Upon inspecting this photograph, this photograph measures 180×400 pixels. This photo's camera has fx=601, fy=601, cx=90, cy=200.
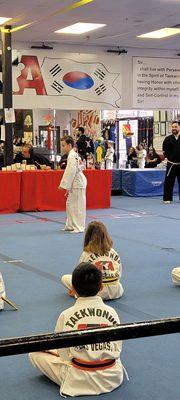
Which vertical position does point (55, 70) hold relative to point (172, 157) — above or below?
above

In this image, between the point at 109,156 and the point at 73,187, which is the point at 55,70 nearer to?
the point at 109,156

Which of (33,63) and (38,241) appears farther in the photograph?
(33,63)

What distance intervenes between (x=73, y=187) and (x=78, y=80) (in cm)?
698

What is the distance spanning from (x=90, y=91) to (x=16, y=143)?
2778mm

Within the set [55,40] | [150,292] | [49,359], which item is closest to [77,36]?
[55,40]

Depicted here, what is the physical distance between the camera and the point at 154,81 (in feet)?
57.3

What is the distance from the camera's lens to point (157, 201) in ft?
48.0

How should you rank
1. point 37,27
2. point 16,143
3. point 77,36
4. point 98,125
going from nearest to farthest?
point 37,27 < point 77,36 < point 16,143 < point 98,125

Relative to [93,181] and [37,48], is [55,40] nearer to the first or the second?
[37,48]

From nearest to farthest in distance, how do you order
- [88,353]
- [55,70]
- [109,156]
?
[88,353] < [55,70] < [109,156]

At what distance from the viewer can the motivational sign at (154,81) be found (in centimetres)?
1734

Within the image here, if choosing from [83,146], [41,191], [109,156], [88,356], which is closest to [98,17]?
[41,191]

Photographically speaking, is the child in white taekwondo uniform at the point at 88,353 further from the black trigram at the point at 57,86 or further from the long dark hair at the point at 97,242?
the black trigram at the point at 57,86

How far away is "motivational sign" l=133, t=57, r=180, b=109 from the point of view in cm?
1734
